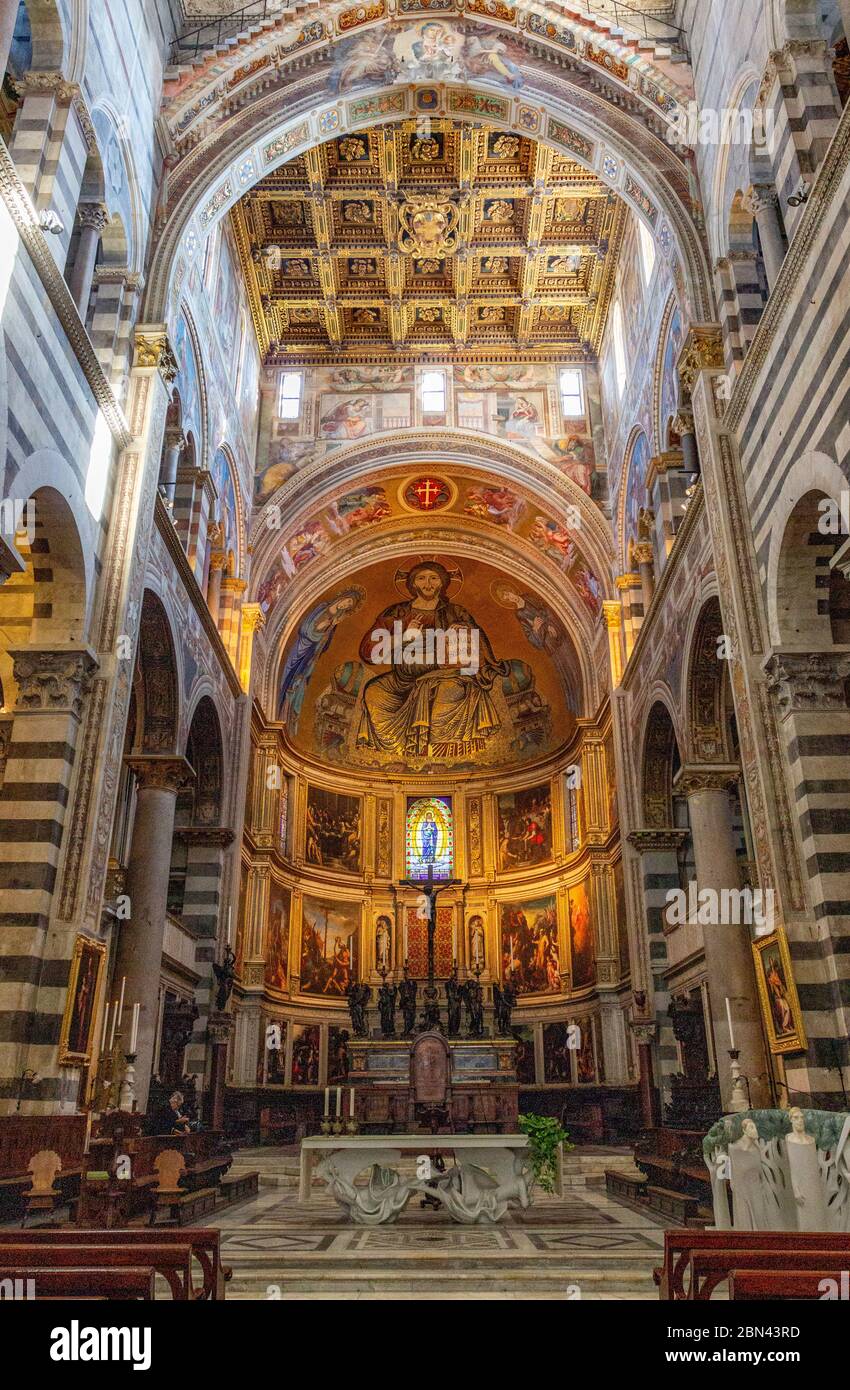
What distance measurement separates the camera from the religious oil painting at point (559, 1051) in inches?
1049

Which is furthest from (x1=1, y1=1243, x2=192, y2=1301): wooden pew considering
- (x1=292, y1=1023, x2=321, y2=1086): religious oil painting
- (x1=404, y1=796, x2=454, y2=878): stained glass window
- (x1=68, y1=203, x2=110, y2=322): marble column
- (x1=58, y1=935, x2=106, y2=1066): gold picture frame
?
(x1=404, y1=796, x2=454, y2=878): stained glass window

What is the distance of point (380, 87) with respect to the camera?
1880 cm

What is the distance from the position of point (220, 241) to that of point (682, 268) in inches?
424

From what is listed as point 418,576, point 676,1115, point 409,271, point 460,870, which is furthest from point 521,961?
point 409,271

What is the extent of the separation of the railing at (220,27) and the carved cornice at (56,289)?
323 inches

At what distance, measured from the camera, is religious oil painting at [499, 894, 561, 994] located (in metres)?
29.1

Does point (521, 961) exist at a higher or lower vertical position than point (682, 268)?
lower

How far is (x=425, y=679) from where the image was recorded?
33.2 metres

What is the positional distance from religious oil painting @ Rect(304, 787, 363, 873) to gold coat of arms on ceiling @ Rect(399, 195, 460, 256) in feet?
50.2

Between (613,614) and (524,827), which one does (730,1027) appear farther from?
(524,827)

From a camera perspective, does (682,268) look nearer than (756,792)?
No

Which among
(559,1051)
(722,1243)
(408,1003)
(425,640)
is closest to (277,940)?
(408,1003)

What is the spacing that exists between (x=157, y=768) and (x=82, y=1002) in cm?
607
